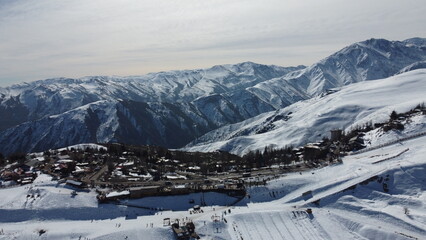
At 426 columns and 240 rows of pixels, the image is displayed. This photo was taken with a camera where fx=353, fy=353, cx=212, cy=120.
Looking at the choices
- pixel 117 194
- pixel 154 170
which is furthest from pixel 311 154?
pixel 117 194

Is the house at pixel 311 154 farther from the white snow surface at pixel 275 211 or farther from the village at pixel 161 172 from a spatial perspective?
the white snow surface at pixel 275 211

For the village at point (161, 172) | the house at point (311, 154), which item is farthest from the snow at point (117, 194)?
the house at point (311, 154)

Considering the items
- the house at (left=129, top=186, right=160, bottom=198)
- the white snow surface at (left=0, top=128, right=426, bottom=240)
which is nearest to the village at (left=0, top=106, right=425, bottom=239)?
the house at (left=129, top=186, right=160, bottom=198)

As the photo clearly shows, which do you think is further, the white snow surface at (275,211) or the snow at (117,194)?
the snow at (117,194)

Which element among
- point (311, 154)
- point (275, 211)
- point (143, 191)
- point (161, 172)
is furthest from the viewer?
point (311, 154)

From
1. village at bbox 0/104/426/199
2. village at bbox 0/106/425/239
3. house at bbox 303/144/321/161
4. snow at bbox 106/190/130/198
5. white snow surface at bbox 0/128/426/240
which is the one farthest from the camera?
house at bbox 303/144/321/161

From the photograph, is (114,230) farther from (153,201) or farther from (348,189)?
(348,189)

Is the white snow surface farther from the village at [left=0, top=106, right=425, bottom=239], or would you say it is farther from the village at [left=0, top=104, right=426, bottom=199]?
the village at [left=0, top=104, right=426, bottom=199]

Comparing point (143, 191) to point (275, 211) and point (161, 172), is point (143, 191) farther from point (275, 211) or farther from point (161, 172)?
point (275, 211)
